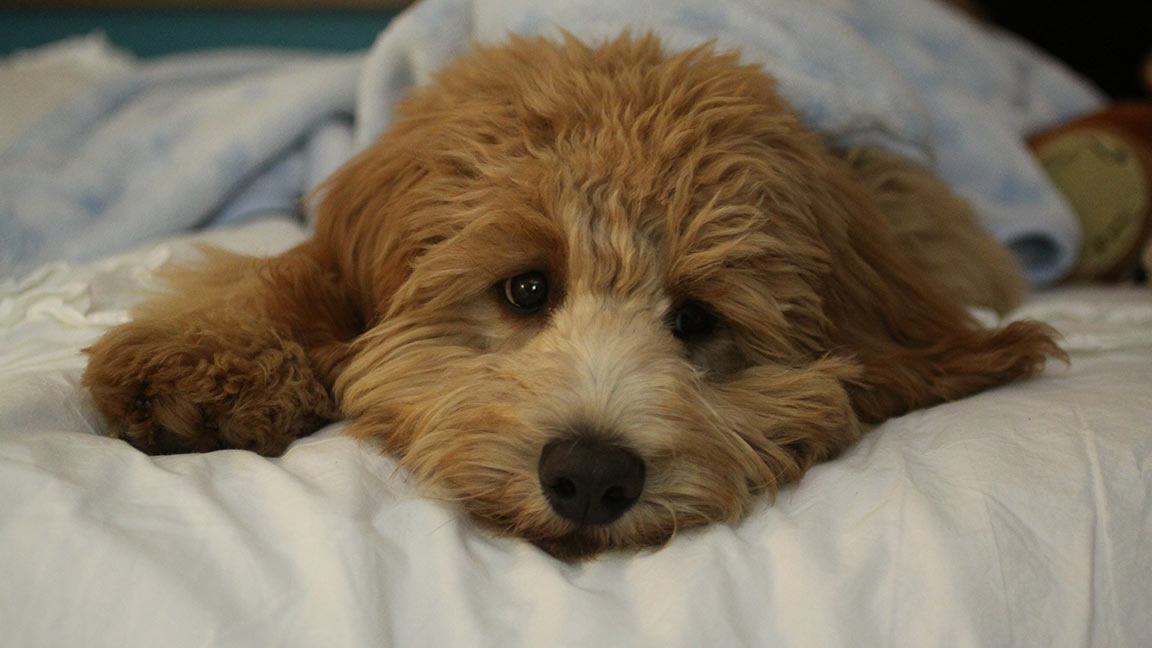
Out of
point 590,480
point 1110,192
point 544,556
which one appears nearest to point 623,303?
point 590,480

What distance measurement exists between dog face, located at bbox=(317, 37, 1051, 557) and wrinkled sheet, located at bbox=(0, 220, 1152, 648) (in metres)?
0.08

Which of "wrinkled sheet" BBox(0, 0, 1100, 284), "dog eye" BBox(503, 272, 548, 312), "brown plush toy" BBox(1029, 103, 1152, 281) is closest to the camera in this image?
"dog eye" BBox(503, 272, 548, 312)

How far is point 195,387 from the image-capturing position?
52.3 inches

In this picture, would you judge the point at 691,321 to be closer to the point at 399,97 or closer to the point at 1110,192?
the point at 399,97

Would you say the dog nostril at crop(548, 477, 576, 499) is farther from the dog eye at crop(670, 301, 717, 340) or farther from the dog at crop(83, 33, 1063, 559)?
the dog eye at crop(670, 301, 717, 340)

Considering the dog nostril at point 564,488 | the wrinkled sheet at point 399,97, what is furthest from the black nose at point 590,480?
the wrinkled sheet at point 399,97

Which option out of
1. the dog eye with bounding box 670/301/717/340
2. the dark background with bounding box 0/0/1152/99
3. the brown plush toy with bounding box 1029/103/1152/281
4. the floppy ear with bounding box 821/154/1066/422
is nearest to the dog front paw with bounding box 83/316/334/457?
the dog eye with bounding box 670/301/717/340

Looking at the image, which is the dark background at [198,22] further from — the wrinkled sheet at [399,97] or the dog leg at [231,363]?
the dog leg at [231,363]

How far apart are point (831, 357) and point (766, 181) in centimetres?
31

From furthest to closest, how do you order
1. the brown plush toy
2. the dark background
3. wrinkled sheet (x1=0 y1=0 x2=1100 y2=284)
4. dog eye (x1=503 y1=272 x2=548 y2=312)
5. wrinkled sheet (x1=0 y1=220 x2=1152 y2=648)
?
the dark background, the brown plush toy, wrinkled sheet (x1=0 y1=0 x2=1100 y2=284), dog eye (x1=503 y1=272 x2=548 y2=312), wrinkled sheet (x1=0 y1=220 x2=1152 y2=648)

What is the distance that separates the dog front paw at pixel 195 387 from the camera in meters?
1.32

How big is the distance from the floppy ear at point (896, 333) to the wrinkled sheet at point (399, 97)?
45 centimetres

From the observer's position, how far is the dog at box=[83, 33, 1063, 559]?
127 centimetres

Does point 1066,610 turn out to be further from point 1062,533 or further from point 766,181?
point 766,181
